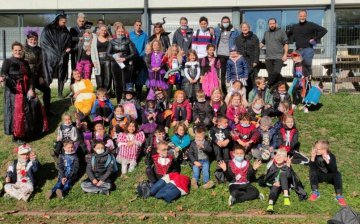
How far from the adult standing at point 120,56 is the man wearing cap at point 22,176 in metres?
3.55

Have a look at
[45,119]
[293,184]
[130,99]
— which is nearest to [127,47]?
[130,99]

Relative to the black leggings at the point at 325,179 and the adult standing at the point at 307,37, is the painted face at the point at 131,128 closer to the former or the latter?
the black leggings at the point at 325,179

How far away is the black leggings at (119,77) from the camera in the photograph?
11.7 m

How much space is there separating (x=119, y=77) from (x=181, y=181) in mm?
4235

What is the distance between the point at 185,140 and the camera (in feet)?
31.2

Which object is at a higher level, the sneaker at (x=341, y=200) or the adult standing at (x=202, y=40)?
the adult standing at (x=202, y=40)

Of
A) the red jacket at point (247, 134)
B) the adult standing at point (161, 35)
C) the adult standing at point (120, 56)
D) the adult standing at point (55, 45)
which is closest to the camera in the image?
the red jacket at point (247, 134)

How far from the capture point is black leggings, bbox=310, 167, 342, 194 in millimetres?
8242

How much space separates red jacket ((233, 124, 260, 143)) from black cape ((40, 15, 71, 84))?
5611mm

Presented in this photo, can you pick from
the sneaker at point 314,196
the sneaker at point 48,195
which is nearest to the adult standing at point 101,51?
the sneaker at point 48,195

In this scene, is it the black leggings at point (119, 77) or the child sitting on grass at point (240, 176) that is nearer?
the child sitting on grass at point (240, 176)

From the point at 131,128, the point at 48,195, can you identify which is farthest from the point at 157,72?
the point at 48,195

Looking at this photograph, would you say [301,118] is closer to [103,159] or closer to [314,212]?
[314,212]

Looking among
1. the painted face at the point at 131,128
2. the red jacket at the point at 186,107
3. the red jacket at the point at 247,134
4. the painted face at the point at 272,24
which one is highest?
the painted face at the point at 272,24
